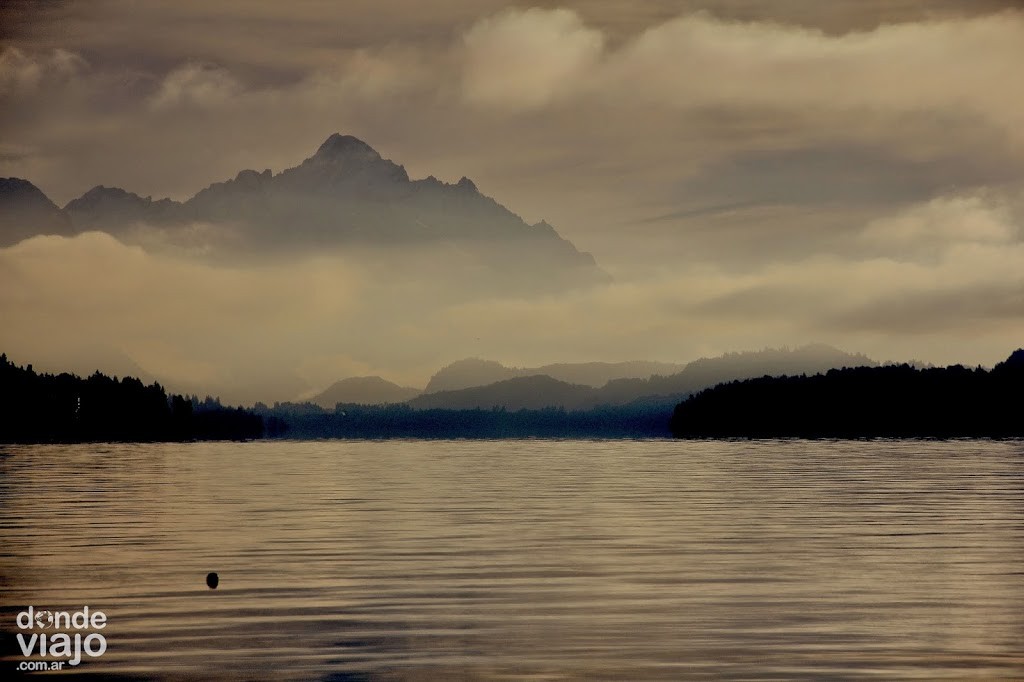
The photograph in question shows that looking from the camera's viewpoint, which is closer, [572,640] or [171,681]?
[171,681]

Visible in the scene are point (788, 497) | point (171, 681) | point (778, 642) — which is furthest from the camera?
point (788, 497)

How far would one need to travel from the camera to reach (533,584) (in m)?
38.4

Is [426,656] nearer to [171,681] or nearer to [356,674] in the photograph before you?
[356,674]

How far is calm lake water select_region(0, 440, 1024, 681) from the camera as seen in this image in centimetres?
2714

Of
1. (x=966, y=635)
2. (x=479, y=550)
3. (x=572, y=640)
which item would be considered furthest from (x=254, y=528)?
(x=966, y=635)

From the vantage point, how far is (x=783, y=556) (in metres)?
45.5

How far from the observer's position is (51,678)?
1016 inches

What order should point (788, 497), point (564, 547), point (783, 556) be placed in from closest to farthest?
point (783, 556), point (564, 547), point (788, 497)

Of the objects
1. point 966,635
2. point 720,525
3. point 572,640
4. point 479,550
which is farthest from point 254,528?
point 966,635

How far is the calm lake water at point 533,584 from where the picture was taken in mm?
27141

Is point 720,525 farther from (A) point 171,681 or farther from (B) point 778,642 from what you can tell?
(A) point 171,681

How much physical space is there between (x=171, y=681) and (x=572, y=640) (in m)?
8.64

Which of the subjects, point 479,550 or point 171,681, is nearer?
point 171,681

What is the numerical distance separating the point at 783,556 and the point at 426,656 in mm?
20996
